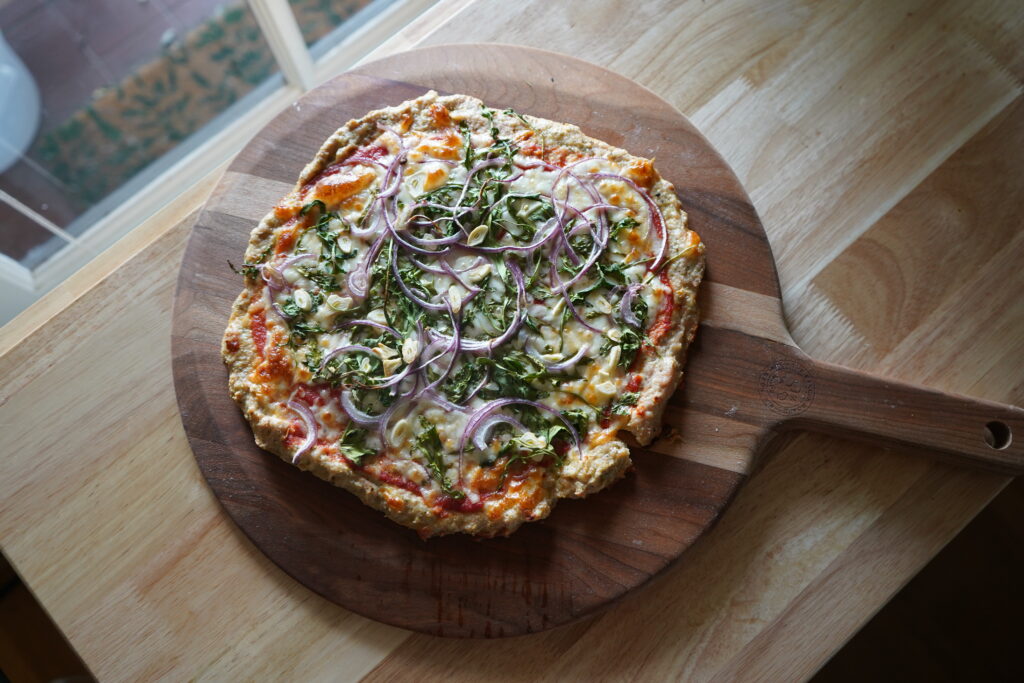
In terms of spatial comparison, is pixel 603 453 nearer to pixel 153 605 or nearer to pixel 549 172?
pixel 549 172

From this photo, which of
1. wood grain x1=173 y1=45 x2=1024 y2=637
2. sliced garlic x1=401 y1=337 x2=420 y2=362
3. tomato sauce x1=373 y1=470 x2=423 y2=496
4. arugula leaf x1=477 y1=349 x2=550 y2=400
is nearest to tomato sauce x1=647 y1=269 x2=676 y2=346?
wood grain x1=173 y1=45 x2=1024 y2=637

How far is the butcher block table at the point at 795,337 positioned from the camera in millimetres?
3115

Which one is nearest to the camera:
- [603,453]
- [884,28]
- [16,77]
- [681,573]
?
[603,453]

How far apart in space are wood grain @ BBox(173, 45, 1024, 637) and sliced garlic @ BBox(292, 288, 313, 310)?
36cm

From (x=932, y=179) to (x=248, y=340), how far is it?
2866mm

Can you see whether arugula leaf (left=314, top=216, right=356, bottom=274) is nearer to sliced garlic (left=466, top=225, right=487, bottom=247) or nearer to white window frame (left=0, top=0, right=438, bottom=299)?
sliced garlic (left=466, top=225, right=487, bottom=247)

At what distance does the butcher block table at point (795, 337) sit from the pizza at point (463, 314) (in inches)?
21.2

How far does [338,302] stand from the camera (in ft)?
10.1

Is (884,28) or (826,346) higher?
(884,28)

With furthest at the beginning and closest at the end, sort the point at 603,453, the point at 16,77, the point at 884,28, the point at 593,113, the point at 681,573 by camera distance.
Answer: the point at 16,77
the point at 884,28
the point at 593,113
the point at 681,573
the point at 603,453

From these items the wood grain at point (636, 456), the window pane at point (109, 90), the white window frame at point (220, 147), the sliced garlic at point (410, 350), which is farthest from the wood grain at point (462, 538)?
the window pane at point (109, 90)

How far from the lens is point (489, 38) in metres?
3.63

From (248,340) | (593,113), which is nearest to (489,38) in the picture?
(593,113)

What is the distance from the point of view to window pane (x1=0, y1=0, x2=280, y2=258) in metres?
4.23
